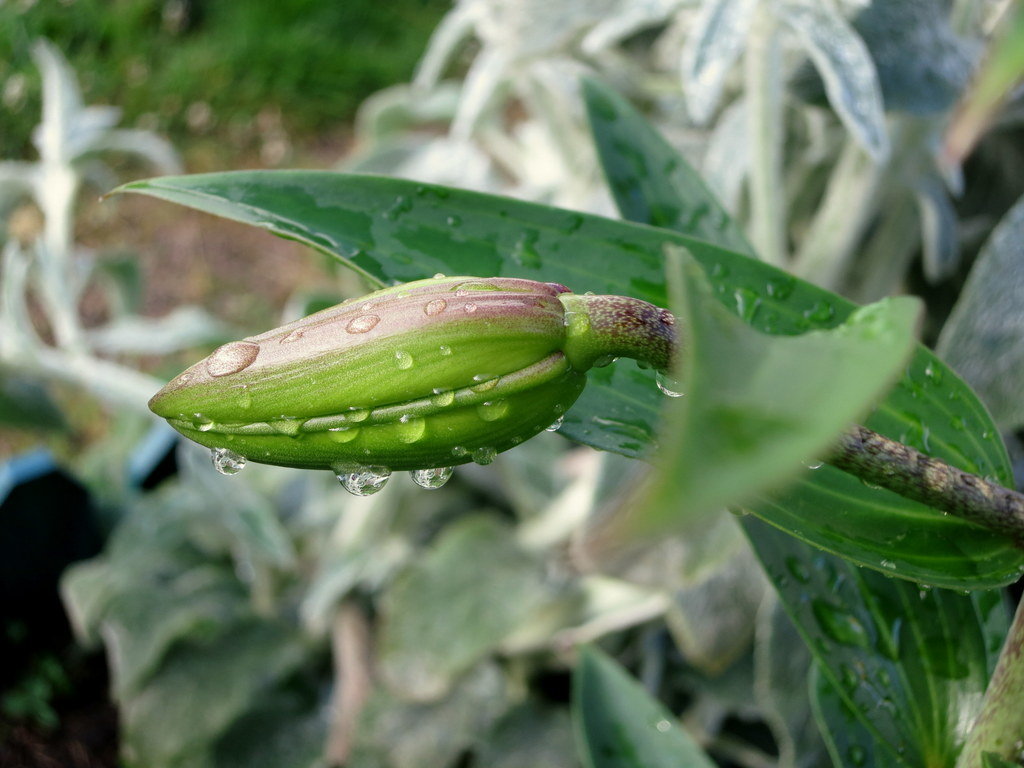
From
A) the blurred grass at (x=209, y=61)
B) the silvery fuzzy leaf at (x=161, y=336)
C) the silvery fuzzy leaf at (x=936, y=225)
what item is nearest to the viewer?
the silvery fuzzy leaf at (x=936, y=225)

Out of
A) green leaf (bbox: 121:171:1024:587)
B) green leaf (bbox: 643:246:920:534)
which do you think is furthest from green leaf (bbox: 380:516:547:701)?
green leaf (bbox: 643:246:920:534)

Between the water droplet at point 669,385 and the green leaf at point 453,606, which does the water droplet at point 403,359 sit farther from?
the green leaf at point 453,606

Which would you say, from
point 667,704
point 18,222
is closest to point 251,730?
point 667,704

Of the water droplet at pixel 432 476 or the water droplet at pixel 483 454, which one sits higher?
the water droplet at pixel 483 454

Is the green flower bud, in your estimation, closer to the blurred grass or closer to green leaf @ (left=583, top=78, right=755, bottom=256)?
green leaf @ (left=583, top=78, right=755, bottom=256)

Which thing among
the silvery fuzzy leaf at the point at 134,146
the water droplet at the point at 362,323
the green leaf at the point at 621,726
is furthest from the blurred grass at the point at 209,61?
the water droplet at the point at 362,323

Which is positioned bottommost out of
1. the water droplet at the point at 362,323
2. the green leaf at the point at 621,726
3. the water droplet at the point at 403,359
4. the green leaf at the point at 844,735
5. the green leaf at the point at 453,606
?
the green leaf at the point at 453,606
